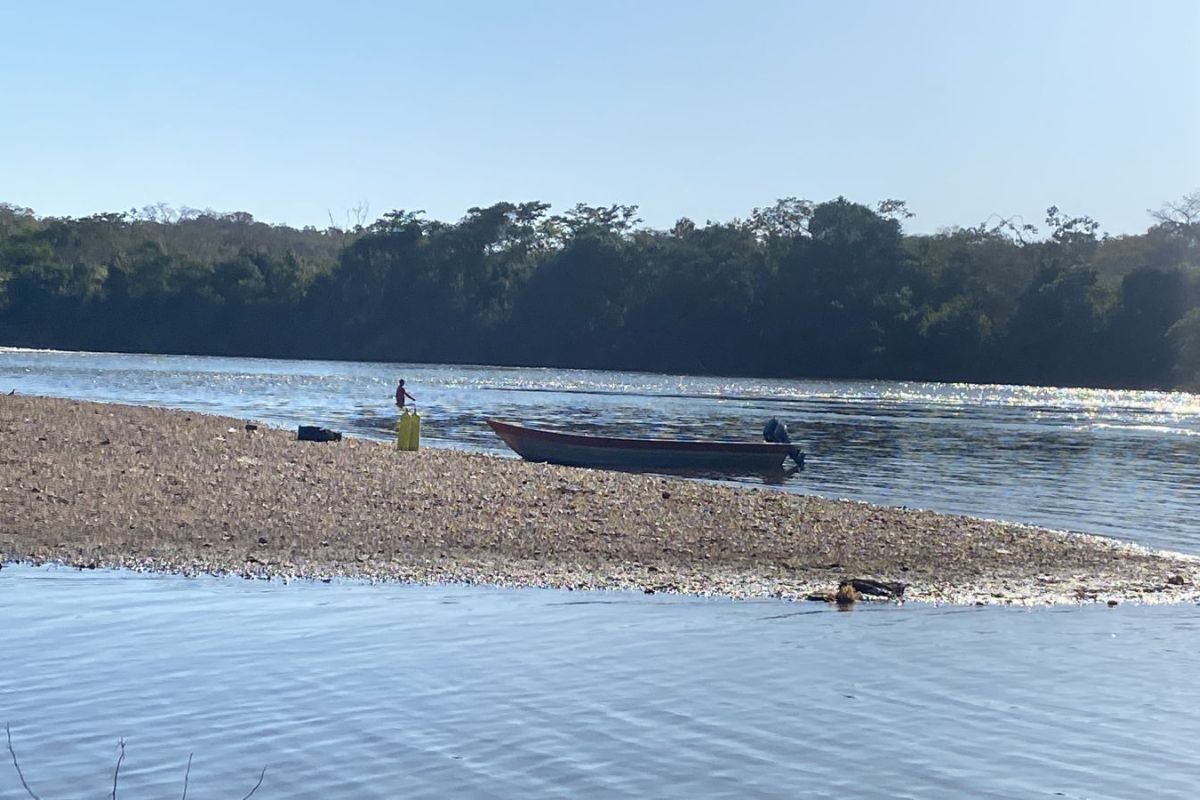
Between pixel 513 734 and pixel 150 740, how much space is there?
2.45 metres

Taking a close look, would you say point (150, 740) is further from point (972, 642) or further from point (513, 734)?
point (972, 642)

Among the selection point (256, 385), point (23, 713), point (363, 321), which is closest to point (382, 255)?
point (363, 321)

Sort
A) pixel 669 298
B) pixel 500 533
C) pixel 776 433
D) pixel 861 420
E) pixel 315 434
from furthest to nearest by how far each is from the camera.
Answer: pixel 669 298 < pixel 861 420 < pixel 776 433 < pixel 315 434 < pixel 500 533

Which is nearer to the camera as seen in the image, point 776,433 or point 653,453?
point 653,453

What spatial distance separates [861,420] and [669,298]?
6231 centimetres

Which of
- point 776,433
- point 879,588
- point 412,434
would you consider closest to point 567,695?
point 879,588

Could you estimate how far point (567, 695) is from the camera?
11445 millimetres

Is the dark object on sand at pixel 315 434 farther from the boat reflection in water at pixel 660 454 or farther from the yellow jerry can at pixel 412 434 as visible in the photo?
the boat reflection in water at pixel 660 454

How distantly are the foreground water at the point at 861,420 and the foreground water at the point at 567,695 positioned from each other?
10.1 metres

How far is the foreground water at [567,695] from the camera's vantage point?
9523 mm

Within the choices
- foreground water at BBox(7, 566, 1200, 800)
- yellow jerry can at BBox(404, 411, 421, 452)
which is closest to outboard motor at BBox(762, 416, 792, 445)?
yellow jerry can at BBox(404, 411, 421, 452)

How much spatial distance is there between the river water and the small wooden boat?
59.9 ft

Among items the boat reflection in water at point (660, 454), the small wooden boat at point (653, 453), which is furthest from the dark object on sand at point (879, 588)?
the small wooden boat at point (653, 453)

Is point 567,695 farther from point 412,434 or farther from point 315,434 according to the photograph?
point 315,434
